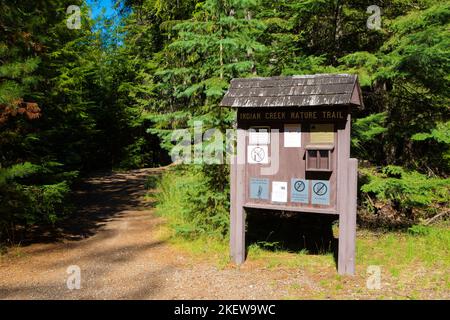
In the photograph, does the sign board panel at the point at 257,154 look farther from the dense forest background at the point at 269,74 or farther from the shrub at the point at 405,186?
the shrub at the point at 405,186

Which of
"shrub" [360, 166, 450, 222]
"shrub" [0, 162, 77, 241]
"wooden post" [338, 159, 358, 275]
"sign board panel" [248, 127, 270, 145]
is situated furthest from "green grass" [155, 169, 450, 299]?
"shrub" [0, 162, 77, 241]

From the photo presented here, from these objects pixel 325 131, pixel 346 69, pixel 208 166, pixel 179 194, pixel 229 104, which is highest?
pixel 346 69

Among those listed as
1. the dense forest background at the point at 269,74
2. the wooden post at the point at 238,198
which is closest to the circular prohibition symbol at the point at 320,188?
the wooden post at the point at 238,198

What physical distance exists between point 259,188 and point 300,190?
62 cm

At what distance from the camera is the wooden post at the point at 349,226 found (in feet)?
18.2

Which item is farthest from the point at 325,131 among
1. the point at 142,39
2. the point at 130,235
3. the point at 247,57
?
the point at 142,39

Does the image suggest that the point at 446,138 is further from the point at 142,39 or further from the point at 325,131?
the point at 142,39

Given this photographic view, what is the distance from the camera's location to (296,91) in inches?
227

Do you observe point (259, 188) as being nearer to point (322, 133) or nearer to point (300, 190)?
point (300, 190)

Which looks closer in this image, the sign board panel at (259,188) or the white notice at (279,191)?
the white notice at (279,191)

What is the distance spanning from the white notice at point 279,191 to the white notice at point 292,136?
21.9 inches

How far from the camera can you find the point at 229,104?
6043 millimetres

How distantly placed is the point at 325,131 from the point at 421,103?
387cm

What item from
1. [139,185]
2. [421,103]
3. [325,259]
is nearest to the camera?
[325,259]
